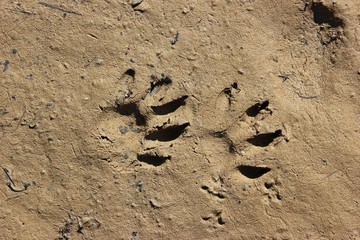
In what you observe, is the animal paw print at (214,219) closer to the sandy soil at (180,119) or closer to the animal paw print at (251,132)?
the sandy soil at (180,119)

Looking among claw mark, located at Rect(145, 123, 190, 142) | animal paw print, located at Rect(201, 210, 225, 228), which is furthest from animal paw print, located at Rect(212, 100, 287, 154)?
animal paw print, located at Rect(201, 210, 225, 228)

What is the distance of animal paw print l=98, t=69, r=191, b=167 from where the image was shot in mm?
1524

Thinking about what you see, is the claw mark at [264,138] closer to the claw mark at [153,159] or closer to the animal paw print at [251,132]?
the animal paw print at [251,132]

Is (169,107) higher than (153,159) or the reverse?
higher

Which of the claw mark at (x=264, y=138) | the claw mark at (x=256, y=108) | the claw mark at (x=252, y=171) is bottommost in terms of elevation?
the claw mark at (x=252, y=171)

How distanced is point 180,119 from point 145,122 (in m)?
0.13

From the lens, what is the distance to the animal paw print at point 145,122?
152 cm

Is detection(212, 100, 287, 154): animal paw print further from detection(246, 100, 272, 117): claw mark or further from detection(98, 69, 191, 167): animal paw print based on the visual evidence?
detection(98, 69, 191, 167): animal paw print

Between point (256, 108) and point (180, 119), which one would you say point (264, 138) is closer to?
point (256, 108)

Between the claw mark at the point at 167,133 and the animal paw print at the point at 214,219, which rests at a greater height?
the claw mark at the point at 167,133

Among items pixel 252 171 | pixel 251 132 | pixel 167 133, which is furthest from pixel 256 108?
pixel 167 133

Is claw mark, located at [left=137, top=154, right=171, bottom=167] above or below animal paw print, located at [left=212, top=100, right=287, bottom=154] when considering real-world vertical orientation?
below

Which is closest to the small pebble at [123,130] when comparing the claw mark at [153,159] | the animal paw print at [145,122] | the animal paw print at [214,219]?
the animal paw print at [145,122]

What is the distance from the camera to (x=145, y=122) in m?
1.54
